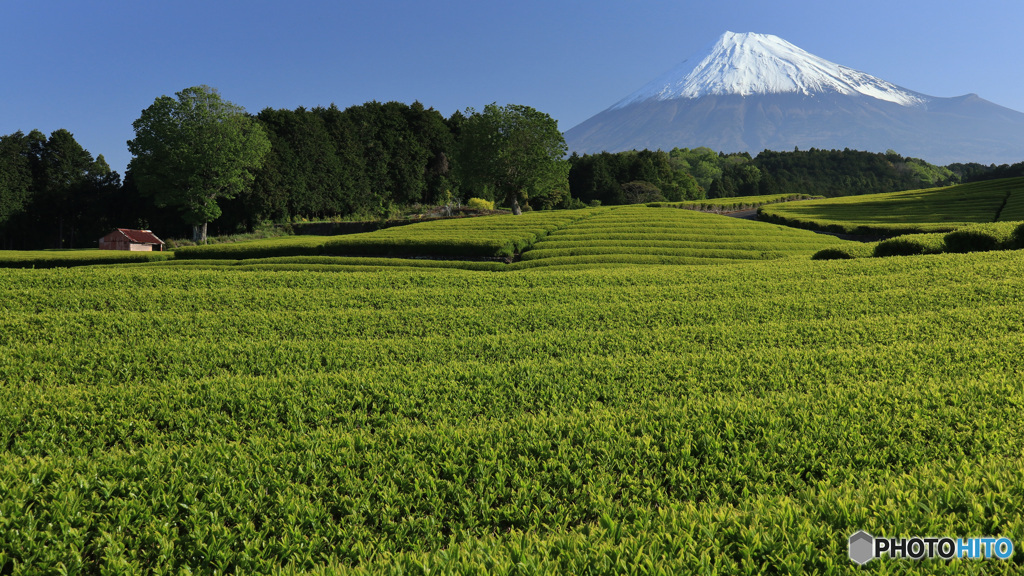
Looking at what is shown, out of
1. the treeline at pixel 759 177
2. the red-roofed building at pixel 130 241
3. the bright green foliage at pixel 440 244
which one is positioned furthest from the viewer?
the treeline at pixel 759 177

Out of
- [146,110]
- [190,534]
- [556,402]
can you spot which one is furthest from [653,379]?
[146,110]

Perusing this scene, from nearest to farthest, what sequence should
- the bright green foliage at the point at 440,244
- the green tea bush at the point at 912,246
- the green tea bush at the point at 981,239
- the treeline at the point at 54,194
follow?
the green tea bush at the point at 981,239 < the green tea bush at the point at 912,246 < the bright green foliage at the point at 440,244 < the treeline at the point at 54,194

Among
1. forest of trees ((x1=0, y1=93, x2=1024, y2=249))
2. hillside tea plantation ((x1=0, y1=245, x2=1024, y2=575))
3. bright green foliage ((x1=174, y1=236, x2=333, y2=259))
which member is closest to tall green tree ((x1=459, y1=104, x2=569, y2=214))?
forest of trees ((x1=0, y1=93, x2=1024, y2=249))

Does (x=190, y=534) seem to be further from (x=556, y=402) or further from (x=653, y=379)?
(x=653, y=379)

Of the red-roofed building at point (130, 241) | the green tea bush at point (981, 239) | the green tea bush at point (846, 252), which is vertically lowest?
the green tea bush at point (846, 252)

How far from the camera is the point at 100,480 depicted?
3.91 meters

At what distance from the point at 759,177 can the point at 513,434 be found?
10018 centimetres

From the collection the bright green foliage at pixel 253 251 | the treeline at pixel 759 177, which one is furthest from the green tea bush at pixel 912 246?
the treeline at pixel 759 177

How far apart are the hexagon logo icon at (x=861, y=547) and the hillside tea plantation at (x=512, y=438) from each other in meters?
0.05

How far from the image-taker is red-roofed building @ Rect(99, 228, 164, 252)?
4300cm

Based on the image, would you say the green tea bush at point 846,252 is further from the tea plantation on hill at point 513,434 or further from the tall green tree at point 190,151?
the tall green tree at point 190,151

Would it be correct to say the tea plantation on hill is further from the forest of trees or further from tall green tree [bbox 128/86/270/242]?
the forest of trees

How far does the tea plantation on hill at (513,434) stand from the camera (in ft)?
10.5

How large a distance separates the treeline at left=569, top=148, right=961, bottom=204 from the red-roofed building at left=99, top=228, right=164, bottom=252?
184 feet
